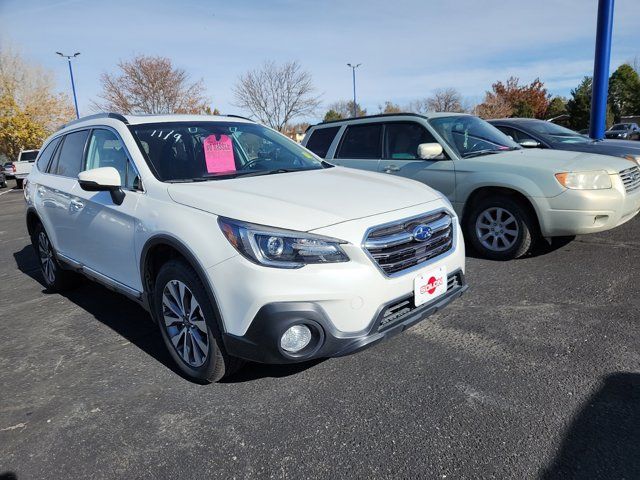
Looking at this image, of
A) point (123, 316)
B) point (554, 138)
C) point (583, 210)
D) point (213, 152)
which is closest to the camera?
point (213, 152)

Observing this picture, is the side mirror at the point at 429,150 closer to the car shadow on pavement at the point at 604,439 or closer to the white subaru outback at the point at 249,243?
the white subaru outback at the point at 249,243

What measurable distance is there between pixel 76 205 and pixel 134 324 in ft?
3.61

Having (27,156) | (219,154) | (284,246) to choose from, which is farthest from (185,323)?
(27,156)

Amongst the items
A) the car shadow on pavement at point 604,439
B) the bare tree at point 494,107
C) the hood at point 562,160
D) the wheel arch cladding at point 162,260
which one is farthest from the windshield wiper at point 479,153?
the bare tree at point 494,107

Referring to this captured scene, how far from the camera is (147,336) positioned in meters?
3.74

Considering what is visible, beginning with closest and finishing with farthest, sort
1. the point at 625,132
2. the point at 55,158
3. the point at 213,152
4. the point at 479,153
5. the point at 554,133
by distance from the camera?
1. the point at 213,152
2. the point at 55,158
3. the point at 479,153
4. the point at 554,133
5. the point at 625,132

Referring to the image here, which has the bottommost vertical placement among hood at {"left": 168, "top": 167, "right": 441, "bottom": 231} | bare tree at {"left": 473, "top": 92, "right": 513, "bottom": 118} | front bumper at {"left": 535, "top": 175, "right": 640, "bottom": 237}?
front bumper at {"left": 535, "top": 175, "right": 640, "bottom": 237}

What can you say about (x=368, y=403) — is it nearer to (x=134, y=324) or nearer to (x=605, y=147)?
(x=134, y=324)

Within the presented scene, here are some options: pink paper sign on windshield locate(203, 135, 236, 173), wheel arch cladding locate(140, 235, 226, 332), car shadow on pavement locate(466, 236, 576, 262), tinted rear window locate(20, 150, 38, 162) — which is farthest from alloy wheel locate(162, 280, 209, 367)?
tinted rear window locate(20, 150, 38, 162)

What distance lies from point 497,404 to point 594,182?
3099 mm

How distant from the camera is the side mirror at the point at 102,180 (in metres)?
3.08

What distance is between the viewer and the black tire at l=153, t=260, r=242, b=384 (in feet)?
8.70

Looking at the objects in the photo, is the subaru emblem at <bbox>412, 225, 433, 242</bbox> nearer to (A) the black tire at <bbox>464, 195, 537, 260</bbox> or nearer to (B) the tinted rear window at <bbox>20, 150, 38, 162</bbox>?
(A) the black tire at <bbox>464, 195, 537, 260</bbox>

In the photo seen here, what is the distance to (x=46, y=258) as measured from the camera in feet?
16.2
